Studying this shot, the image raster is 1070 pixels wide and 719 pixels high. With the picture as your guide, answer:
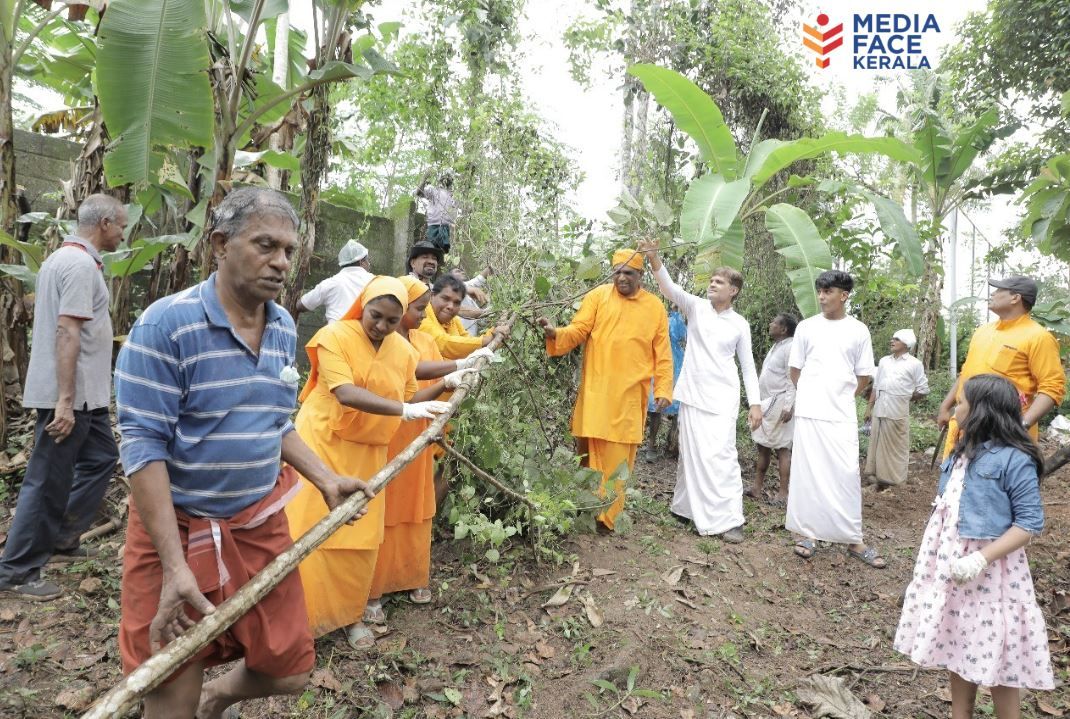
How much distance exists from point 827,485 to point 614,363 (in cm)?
181

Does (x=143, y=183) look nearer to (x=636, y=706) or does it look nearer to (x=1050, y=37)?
(x=636, y=706)

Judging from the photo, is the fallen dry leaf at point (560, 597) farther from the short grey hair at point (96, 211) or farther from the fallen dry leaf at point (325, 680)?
the short grey hair at point (96, 211)

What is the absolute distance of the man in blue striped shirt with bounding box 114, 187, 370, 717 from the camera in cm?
177

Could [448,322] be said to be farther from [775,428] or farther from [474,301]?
[775,428]

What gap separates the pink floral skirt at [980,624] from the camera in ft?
8.83

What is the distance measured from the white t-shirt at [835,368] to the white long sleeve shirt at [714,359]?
0.42 metres

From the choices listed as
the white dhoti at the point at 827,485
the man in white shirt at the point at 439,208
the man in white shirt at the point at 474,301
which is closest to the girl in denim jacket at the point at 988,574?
the white dhoti at the point at 827,485

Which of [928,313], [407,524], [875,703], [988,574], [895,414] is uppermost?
[928,313]

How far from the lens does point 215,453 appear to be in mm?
1922

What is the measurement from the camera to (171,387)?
181 cm

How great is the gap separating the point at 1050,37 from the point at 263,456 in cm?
1348

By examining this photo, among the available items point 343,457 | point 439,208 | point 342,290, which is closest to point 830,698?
point 343,457

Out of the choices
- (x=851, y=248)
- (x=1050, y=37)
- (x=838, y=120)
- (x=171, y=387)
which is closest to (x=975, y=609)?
(x=171, y=387)

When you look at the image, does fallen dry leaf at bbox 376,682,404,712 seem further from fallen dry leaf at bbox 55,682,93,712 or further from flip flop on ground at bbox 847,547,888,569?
flip flop on ground at bbox 847,547,888,569
